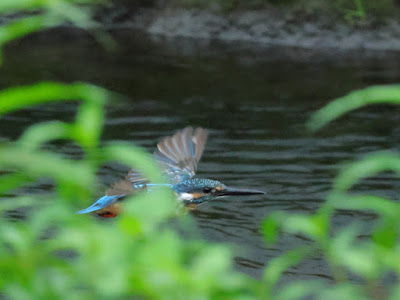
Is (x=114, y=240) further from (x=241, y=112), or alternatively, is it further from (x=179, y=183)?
(x=241, y=112)

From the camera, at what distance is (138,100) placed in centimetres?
746

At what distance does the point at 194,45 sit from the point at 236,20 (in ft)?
2.00

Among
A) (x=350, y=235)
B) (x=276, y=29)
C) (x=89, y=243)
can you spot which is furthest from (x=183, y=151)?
(x=276, y=29)

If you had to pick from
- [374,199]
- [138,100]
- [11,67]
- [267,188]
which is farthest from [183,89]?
[374,199]

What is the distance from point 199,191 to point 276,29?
5.77 metres

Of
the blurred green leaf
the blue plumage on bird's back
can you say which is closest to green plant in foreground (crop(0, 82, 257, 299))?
the blurred green leaf

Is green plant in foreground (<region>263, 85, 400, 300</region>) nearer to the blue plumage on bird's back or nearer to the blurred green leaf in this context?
the blurred green leaf

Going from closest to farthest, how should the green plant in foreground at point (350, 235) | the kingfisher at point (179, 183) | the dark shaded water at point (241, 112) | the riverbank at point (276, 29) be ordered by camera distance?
the green plant in foreground at point (350, 235)
the kingfisher at point (179, 183)
the dark shaded water at point (241, 112)
the riverbank at point (276, 29)

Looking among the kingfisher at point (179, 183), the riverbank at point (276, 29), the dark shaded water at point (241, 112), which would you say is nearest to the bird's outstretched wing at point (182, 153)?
the kingfisher at point (179, 183)

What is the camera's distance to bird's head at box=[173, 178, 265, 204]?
4160 millimetres

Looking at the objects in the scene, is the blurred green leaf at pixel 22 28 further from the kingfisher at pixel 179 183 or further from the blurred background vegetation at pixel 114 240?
the kingfisher at pixel 179 183

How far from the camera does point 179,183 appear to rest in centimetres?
421

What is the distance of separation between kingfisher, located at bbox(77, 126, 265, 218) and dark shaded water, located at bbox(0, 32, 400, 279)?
0.27 m

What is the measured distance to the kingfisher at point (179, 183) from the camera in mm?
3877
